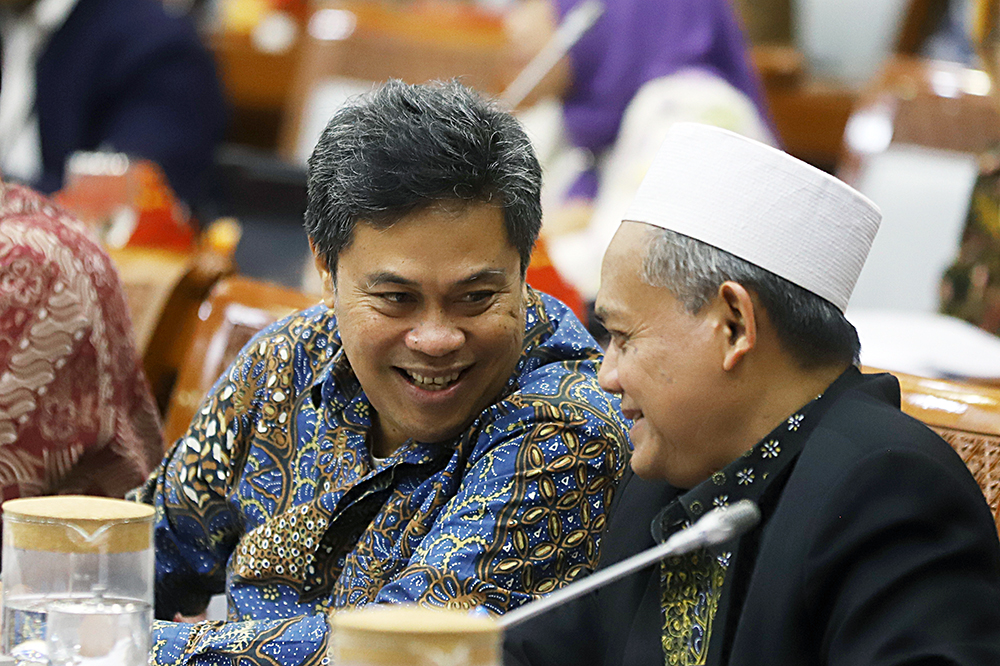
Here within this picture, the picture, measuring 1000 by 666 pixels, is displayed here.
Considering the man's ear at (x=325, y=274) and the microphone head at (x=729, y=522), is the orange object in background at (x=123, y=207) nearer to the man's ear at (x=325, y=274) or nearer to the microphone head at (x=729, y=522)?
the man's ear at (x=325, y=274)

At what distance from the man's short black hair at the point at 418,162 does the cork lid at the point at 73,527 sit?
1.31 feet

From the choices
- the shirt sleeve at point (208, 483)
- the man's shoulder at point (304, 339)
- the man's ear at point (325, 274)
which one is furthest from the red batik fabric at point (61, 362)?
the man's ear at point (325, 274)

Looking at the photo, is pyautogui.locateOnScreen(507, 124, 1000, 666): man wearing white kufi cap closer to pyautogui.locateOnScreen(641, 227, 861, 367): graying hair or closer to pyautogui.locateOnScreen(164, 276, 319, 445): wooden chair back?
pyautogui.locateOnScreen(641, 227, 861, 367): graying hair

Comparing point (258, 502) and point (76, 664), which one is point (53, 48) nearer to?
point (258, 502)

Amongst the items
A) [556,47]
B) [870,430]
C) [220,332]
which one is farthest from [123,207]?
[870,430]

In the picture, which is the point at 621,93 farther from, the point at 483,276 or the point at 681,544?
the point at 681,544

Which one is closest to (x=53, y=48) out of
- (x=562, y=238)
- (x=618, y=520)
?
(x=562, y=238)

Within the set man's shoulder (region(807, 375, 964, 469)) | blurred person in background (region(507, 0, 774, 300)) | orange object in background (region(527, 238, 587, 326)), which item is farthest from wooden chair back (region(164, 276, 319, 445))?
blurred person in background (region(507, 0, 774, 300))

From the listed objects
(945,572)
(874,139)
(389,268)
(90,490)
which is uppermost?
(874,139)

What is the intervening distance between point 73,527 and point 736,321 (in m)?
0.60

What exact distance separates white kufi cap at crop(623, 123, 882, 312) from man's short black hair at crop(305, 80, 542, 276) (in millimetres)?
163

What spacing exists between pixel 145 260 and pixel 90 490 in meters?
0.97

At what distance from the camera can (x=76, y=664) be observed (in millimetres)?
1104

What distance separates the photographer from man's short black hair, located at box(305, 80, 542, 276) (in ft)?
4.39
